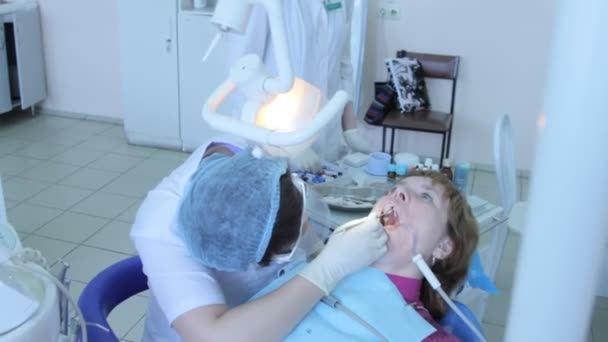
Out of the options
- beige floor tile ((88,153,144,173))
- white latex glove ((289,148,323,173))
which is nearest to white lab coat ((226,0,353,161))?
white latex glove ((289,148,323,173))

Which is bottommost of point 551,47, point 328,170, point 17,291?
point 328,170

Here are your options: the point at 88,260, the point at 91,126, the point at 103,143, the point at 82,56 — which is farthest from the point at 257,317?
the point at 82,56

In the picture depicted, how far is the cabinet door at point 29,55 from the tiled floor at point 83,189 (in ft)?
0.76

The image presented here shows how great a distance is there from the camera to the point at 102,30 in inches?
181

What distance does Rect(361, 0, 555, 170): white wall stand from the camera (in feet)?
12.6

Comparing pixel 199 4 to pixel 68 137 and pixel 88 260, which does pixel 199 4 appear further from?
pixel 88 260

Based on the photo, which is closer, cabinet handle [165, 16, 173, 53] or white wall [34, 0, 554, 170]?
white wall [34, 0, 554, 170]

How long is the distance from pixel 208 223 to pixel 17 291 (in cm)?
31

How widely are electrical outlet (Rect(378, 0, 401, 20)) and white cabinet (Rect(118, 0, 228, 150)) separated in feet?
3.46

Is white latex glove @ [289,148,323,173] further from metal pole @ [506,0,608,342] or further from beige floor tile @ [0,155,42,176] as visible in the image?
beige floor tile @ [0,155,42,176]

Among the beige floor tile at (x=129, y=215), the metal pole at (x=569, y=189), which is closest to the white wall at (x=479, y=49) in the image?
the beige floor tile at (x=129, y=215)

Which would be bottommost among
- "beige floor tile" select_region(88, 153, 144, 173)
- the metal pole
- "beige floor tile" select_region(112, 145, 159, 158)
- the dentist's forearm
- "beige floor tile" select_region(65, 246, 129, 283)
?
"beige floor tile" select_region(65, 246, 129, 283)

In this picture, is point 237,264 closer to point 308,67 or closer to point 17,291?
point 17,291

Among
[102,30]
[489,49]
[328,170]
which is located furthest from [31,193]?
[489,49]
